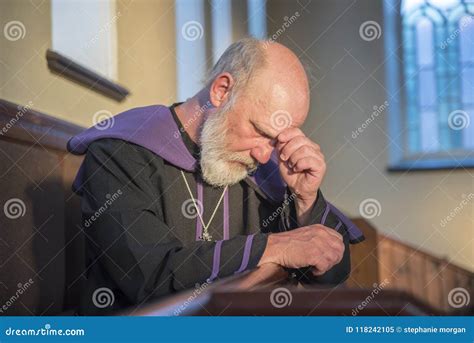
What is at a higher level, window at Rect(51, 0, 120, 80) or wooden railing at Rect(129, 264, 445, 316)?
window at Rect(51, 0, 120, 80)

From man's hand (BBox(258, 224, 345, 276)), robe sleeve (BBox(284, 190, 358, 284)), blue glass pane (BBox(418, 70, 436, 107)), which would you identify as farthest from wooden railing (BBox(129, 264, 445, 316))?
blue glass pane (BBox(418, 70, 436, 107))

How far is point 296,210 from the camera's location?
7.45 ft

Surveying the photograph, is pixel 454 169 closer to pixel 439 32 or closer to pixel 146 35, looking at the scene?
pixel 439 32

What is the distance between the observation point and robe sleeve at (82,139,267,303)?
1.98 m

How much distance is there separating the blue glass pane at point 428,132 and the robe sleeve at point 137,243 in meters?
1.95

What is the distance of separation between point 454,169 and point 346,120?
3.25 ft

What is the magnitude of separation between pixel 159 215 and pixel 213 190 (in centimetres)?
21

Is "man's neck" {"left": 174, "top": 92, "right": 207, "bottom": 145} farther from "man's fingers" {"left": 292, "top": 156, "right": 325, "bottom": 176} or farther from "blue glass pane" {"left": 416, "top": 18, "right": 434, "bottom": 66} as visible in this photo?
"blue glass pane" {"left": 416, "top": 18, "right": 434, "bottom": 66}

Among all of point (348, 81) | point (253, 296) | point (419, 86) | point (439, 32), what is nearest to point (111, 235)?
point (253, 296)

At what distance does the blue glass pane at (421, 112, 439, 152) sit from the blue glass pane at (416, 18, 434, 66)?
258 mm

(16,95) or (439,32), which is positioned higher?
(439,32)

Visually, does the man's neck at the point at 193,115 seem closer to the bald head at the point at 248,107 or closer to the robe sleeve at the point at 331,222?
the bald head at the point at 248,107

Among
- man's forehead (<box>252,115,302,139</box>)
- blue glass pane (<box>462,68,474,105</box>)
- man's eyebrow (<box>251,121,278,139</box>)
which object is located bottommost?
man's eyebrow (<box>251,121,278,139</box>)
